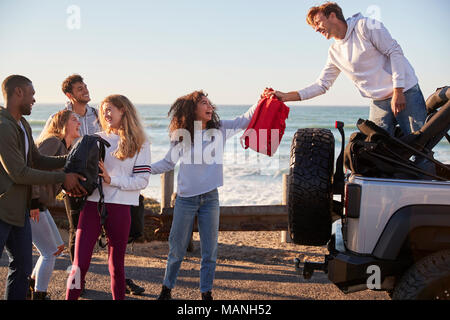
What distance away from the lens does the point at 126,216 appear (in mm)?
3738

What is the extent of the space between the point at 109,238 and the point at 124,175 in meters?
0.51

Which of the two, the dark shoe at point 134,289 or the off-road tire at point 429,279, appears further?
the dark shoe at point 134,289

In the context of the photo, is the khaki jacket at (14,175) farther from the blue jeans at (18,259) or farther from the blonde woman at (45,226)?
the blonde woman at (45,226)

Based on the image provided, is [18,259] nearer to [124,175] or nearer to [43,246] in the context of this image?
[43,246]

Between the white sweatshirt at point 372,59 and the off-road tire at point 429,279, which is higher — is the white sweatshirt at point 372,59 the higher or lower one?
the higher one

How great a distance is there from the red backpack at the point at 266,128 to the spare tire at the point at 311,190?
86cm

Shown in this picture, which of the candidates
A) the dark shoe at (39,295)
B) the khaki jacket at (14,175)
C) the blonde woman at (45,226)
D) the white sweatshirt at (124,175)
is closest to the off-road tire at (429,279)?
the white sweatshirt at (124,175)

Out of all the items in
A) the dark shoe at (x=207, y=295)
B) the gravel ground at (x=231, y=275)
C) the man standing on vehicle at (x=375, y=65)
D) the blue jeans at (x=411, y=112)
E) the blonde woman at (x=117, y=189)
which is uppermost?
the man standing on vehicle at (x=375, y=65)

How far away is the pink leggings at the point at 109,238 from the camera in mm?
3590

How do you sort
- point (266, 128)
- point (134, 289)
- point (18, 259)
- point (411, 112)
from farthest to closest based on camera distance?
point (134, 289) < point (266, 128) < point (411, 112) < point (18, 259)

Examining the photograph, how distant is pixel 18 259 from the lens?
3.53m

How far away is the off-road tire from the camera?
311cm

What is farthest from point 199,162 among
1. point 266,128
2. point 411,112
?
point 411,112

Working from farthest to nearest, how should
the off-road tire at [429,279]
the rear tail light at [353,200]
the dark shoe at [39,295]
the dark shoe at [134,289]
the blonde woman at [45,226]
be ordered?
1. the dark shoe at [134,289]
2. the dark shoe at [39,295]
3. the blonde woman at [45,226]
4. the rear tail light at [353,200]
5. the off-road tire at [429,279]
